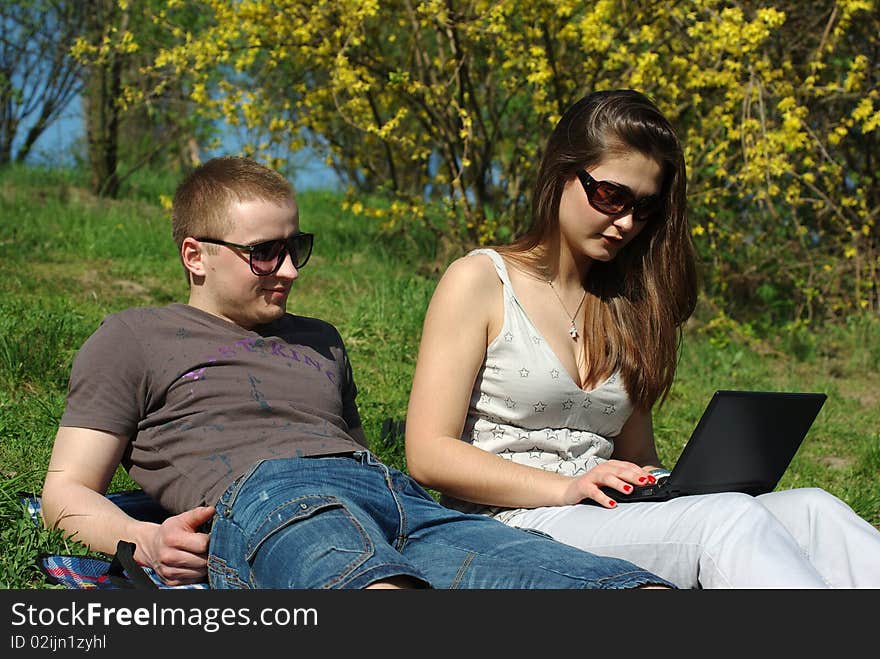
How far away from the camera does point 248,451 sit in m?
2.45

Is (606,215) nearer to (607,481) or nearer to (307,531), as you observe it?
(607,481)

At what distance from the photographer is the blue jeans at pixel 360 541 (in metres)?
2.08

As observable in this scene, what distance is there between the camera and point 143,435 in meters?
2.52

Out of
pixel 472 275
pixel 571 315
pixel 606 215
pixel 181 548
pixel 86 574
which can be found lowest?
pixel 86 574

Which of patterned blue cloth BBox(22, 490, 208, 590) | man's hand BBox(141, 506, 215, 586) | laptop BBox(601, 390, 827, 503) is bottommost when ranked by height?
patterned blue cloth BBox(22, 490, 208, 590)

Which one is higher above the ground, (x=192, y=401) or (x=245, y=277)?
(x=245, y=277)

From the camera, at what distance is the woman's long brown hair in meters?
2.81

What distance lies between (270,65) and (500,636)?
507 centimetres

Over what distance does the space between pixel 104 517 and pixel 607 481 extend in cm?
113

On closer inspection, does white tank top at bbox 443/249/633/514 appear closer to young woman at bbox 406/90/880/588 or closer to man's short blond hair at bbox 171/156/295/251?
young woman at bbox 406/90/880/588

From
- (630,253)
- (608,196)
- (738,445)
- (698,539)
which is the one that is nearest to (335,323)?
(630,253)

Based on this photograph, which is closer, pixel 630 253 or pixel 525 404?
pixel 525 404

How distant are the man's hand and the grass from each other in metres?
0.33

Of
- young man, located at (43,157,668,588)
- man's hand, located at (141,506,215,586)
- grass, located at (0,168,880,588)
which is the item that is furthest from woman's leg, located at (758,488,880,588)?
grass, located at (0,168,880,588)
